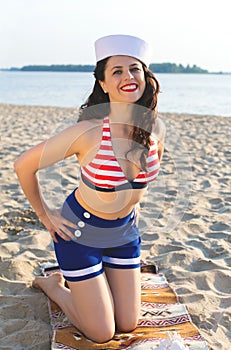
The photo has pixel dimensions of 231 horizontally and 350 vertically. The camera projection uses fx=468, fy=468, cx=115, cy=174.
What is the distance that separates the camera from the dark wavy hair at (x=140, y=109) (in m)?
2.54

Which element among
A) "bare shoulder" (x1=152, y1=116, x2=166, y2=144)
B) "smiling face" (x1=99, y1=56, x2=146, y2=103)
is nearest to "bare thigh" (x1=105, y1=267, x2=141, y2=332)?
"bare shoulder" (x1=152, y1=116, x2=166, y2=144)

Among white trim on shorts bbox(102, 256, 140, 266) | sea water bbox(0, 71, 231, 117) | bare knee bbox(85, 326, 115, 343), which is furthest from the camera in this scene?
sea water bbox(0, 71, 231, 117)

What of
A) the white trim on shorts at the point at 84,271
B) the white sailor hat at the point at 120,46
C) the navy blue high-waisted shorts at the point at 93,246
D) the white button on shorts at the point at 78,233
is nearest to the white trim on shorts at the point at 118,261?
the navy blue high-waisted shorts at the point at 93,246

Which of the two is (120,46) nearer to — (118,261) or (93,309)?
(118,261)

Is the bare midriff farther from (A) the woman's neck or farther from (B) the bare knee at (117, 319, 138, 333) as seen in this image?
(B) the bare knee at (117, 319, 138, 333)

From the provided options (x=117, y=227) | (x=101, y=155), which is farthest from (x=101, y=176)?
(x=117, y=227)

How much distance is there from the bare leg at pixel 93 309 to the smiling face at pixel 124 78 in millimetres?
976

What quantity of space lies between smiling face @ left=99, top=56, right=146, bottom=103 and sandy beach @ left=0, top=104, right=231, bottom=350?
1.19 ft

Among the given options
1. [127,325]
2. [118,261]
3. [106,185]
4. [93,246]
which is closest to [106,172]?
[106,185]

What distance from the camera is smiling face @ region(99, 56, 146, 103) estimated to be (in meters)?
2.43

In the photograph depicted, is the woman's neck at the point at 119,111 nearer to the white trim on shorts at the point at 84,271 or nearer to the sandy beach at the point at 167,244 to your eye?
the sandy beach at the point at 167,244

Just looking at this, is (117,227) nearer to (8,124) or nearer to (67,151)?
(67,151)

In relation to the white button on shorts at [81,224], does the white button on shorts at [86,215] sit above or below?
above

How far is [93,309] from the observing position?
8.00 ft
